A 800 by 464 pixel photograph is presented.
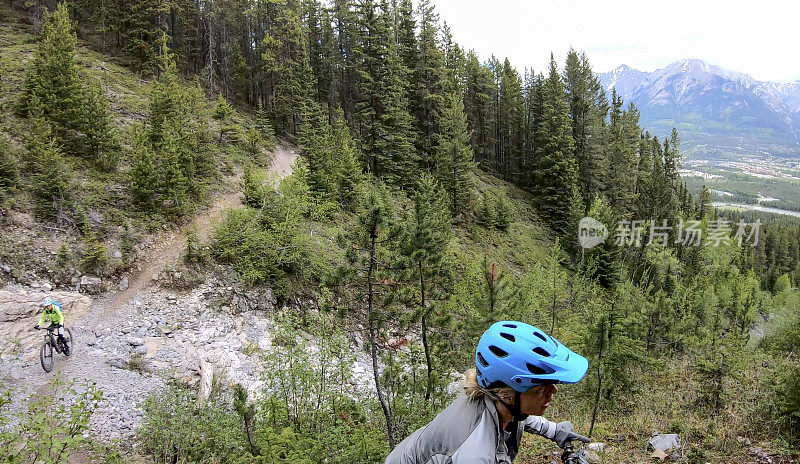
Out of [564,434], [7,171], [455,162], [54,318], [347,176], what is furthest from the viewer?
[455,162]

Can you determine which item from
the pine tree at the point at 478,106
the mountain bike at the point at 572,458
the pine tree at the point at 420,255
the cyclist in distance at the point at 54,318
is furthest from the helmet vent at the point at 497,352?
the pine tree at the point at 478,106

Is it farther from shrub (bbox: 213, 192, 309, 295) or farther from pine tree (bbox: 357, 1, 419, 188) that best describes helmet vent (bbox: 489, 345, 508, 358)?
pine tree (bbox: 357, 1, 419, 188)

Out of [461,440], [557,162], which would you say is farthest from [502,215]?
[461,440]

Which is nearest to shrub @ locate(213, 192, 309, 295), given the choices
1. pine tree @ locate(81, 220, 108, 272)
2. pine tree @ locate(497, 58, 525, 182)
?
pine tree @ locate(81, 220, 108, 272)

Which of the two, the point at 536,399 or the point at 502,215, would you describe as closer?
the point at 536,399

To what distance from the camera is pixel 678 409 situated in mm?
9281

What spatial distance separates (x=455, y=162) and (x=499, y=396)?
31.1m

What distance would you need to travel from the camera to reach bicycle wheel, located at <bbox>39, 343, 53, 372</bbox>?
37.1 ft

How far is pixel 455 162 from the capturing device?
32.8 m

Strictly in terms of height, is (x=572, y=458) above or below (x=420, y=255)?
above

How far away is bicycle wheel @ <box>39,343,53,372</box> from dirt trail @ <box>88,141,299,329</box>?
1872mm

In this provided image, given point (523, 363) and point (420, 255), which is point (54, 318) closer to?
point (420, 255)

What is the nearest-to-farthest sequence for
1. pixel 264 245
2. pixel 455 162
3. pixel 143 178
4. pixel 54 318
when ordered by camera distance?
1. pixel 54 318
2. pixel 143 178
3. pixel 264 245
4. pixel 455 162

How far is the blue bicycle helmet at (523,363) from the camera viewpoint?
265cm
